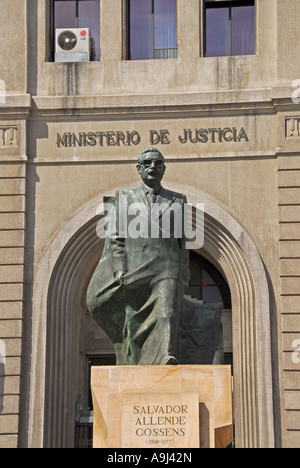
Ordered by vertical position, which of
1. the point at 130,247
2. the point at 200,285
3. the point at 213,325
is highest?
the point at 200,285

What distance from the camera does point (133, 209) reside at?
1178cm

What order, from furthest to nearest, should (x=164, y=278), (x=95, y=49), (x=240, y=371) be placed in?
(x=95, y=49) → (x=240, y=371) → (x=164, y=278)

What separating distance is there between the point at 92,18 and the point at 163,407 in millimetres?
14567

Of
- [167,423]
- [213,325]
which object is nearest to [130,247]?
[213,325]

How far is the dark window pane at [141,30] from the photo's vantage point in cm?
2362

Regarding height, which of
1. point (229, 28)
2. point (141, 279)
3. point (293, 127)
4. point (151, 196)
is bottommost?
point (141, 279)

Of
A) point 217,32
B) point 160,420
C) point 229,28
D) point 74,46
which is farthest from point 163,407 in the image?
point 229,28

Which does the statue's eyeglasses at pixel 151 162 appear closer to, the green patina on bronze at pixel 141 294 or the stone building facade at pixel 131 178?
the green patina on bronze at pixel 141 294

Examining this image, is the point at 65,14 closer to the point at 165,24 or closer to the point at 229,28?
the point at 165,24

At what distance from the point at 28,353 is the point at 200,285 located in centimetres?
456

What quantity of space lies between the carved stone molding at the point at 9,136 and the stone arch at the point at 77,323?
6.46 feet

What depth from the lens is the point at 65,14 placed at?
78.6 ft

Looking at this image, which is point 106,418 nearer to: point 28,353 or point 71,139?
point 28,353
